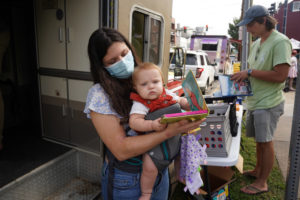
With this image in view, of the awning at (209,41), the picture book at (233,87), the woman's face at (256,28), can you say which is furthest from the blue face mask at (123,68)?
the awning at (209,41)

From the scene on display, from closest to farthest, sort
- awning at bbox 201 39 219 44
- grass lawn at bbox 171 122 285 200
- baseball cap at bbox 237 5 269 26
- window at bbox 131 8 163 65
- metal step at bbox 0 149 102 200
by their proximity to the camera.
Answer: metal step at bbox 0 149 102 200 → baseball cap at bbox 237 5 269 26 → window at bbox 131 8 163 65 → grass lawn at bbox 171 122 285 200 → awning at bbox 201 39 219 44

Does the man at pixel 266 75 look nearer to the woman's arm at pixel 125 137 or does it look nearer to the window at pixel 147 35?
the window at pixel 147 35

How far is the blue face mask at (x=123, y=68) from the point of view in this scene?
1433mm

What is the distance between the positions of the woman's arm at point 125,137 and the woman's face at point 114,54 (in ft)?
A: 1.12

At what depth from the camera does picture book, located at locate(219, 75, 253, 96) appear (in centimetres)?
244

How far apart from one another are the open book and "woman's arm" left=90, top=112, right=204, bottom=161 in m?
0.10

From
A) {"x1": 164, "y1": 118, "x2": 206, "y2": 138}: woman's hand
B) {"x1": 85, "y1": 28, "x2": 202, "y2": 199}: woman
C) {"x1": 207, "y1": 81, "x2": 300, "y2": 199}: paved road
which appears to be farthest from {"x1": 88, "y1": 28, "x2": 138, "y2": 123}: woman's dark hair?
{"x1": 207, "y1": 81, "x2": 300, "y2": 199}: paved road

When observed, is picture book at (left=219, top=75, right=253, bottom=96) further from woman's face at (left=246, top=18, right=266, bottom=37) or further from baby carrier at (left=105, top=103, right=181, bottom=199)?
baby carrier at (left=105, top=103, right=181, bottom=199)

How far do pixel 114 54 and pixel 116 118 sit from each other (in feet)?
1.31

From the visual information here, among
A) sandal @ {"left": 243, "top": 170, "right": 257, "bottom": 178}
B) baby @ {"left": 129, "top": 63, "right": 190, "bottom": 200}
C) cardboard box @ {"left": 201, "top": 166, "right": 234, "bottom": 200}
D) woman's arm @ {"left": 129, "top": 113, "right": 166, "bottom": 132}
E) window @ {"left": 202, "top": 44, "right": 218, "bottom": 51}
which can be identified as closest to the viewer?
woman's arm @ {"left": 129, "top": 113, "right": 166, "bottom": 132}

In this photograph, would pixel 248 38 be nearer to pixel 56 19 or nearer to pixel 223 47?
pixel 56 19

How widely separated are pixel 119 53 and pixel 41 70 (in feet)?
7.54

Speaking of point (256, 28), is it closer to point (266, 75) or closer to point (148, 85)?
point (266, 75)

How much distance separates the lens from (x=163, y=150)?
4.64 feet
